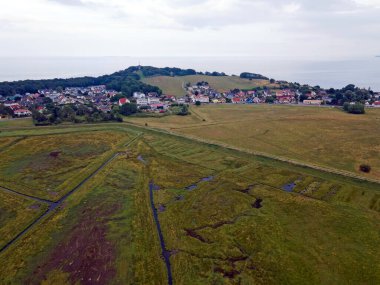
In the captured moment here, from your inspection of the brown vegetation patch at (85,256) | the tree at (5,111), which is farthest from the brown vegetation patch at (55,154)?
the tree at (5,111)

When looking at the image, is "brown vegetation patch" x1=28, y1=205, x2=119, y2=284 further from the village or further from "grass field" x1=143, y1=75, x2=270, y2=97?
"grass field" x1=143, y1=75, x2=270, y2=97

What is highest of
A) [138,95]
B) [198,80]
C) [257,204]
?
[198,80]

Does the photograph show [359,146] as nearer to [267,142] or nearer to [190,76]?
[267,142]

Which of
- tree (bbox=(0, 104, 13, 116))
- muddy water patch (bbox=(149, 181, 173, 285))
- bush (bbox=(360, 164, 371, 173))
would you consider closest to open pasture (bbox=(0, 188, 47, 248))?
muddy water patch (bbox=(149, 181, 173, 285))

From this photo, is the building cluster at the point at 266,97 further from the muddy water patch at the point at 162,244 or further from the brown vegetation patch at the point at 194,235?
the brown vegetation patch at the point at 194,235

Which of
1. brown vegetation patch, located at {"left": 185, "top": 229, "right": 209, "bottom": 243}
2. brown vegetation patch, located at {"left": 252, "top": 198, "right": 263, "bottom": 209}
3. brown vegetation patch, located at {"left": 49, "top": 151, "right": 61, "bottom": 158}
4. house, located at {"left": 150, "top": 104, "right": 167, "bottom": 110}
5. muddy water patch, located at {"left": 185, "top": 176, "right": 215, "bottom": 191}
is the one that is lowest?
brown vegetation patch, located at {"left": 185, "top": 229, "right": 209, "bottom": 243}

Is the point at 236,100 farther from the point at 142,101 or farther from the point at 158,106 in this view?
the point at 142,101

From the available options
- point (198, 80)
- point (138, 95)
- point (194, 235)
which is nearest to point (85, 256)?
point (194, 235)
